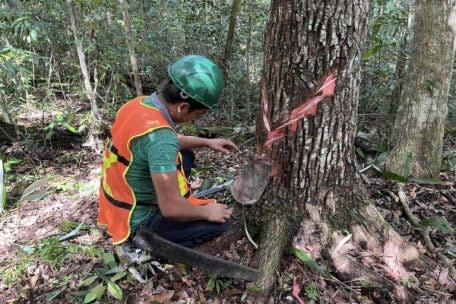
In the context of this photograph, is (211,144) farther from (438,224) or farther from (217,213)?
(438,224)

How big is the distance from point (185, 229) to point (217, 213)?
26 centimetres

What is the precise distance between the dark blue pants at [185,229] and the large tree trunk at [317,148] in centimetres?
34

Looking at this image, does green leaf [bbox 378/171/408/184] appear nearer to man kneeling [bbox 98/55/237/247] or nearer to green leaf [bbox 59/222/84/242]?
man kneeling [bbox 98/55/237/247]

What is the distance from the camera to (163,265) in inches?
115

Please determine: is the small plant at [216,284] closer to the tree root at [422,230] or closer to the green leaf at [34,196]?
the tree root at [422,230]

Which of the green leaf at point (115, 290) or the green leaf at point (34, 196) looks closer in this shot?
the green leaf at point (115, 290)

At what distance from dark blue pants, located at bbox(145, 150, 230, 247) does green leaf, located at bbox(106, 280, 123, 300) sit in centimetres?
45

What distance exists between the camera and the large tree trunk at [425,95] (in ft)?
12.4

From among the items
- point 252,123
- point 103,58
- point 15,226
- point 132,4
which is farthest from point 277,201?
point 132,4

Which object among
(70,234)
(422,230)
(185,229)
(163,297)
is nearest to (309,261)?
(185,229)

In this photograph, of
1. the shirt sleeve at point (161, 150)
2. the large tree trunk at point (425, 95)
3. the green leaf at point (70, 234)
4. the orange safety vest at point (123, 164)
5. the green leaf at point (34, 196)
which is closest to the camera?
the shirt sleeve at point (161, 150)

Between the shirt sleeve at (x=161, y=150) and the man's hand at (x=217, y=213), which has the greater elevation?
the shirt sleeve at (x=161, y=150)

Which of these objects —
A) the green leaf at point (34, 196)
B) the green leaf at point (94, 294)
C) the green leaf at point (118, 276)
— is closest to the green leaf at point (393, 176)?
the green leaf at point (118, 276)

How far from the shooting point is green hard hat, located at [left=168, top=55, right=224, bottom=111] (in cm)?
246
